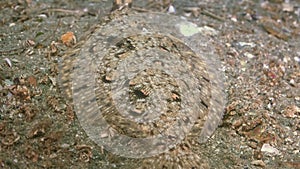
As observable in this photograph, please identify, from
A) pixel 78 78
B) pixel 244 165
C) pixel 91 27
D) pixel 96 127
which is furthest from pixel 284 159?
pixel 91 27

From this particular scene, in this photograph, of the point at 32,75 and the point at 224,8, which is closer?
the point at 32,75

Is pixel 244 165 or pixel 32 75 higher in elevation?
pixel 32 75

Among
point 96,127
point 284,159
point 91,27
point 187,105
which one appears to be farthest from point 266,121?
point 91,27

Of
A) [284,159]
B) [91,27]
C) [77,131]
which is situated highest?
[91,27]

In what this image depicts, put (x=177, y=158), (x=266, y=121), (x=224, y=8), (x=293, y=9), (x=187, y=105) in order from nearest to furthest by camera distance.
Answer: (x=177, y=158) < (x=187, y=105) < (x=266, y=121) < (x=224, y=8) < (x=293, y=9)

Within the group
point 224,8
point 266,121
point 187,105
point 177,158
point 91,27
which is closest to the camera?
point 177,158

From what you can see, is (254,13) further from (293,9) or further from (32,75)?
(32,75)

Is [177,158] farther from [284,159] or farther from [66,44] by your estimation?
[66,44]

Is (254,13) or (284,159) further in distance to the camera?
(254,13)

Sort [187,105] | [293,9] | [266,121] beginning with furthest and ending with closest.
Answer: [293,9]
[266,121]
[187,105]

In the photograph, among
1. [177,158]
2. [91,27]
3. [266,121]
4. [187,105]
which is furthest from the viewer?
[91,27]
